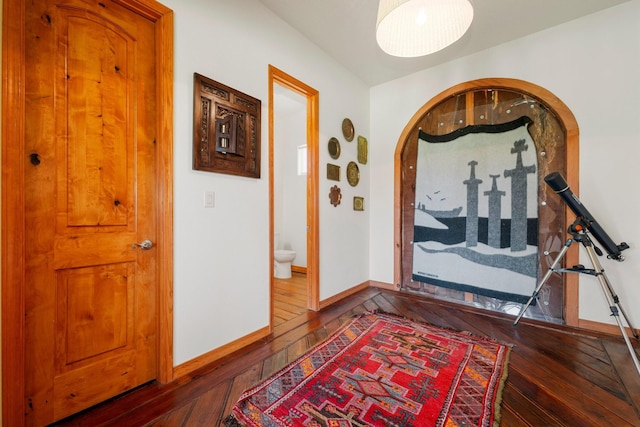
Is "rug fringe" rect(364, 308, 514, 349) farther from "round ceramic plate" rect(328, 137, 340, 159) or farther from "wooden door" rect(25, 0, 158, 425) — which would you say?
"wooden door" rect(25, 0, 158, 425)

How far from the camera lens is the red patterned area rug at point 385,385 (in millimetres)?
1290

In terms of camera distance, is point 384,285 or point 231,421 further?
point 384,285

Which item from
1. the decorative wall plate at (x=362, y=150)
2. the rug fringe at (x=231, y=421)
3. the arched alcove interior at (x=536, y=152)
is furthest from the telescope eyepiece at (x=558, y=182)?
the rug fringe at (x=231, y=421)

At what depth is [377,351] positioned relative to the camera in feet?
6.27

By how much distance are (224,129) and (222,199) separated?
0.51 m

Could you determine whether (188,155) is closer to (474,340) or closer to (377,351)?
(377,351)

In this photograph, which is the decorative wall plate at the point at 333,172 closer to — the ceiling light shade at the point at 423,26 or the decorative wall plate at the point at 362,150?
the decorative wall plate at the point at 362,150

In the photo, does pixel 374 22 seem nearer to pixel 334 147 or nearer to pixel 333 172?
pixel 334 147

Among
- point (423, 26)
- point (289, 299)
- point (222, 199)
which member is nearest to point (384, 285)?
point (289, 299)

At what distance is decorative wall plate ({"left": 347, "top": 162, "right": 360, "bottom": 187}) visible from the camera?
10.7ft

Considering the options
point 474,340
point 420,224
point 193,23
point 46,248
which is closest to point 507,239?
point 420,224

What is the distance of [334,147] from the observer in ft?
9.91

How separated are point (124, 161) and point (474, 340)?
2.80 meters

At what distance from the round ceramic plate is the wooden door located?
69.7 inches
